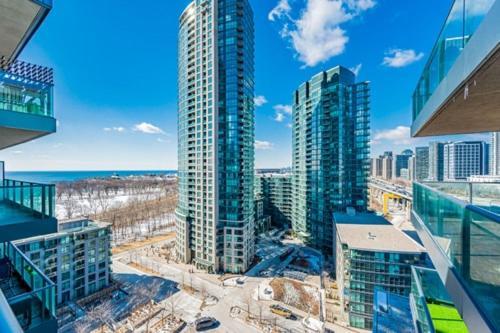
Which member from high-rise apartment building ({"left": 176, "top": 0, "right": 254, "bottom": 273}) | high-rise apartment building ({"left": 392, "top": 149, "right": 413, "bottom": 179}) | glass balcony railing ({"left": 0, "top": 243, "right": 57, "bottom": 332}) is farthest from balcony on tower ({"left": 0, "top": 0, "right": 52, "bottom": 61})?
high-rise apartment building ({"left": 392, "top": 149, "right": 413, "bottom": 179})

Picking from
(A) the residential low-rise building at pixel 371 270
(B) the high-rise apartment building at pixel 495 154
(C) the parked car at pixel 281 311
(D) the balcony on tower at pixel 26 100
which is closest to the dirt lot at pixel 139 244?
(C) the parked car at pixel 281 311

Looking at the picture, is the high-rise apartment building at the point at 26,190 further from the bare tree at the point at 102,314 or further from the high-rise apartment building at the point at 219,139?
the high-rise apartment building at the point at 219,139

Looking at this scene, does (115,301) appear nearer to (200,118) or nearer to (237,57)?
(200,118)

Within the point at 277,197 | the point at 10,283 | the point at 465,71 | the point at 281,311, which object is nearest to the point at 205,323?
the point at 281,311

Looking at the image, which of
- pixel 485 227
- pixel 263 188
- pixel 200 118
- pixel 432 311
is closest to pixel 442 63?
pixel 485 227

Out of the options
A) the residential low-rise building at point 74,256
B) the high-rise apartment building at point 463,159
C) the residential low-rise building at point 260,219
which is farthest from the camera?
the residential low-rise building at point 260,219

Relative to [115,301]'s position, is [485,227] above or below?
above

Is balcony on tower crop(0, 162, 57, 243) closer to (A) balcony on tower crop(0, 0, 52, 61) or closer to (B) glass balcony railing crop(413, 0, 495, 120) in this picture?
(A) balcony on tower crop(0, 0, 52, 61)

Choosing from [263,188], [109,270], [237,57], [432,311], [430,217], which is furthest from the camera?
[263,188]
